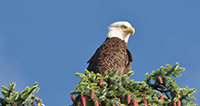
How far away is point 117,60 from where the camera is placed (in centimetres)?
830

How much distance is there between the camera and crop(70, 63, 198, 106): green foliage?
16.9 feet

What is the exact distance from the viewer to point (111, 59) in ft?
27.1

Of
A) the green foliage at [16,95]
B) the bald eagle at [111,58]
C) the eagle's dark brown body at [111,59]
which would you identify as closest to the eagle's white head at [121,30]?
the bald eagle at [111,58]

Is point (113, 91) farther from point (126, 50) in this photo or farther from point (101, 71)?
point (126, 50)

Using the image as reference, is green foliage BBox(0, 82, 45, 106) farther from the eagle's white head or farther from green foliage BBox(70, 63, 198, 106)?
the eagle's white head

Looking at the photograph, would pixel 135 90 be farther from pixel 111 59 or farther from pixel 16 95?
pixel 111 59

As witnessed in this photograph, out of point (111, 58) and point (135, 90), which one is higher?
point (111, 58)

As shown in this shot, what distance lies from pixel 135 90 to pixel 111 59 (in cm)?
281

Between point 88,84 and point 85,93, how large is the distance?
0.20 m

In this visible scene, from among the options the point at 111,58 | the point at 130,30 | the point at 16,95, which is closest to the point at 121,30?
the point at 130,30

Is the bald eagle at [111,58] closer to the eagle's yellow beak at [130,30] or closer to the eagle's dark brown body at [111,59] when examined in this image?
the eagle's dark brown body at [111,59]

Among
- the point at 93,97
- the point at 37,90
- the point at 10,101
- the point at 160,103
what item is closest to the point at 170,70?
the point at 160,103

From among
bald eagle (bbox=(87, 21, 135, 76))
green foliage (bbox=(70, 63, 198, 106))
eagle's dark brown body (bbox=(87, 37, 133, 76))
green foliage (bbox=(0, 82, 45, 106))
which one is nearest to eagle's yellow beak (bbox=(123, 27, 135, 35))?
bald eagle (bbox=(87, 21, 135, 76))

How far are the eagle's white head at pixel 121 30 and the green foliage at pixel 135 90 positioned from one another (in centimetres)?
483
